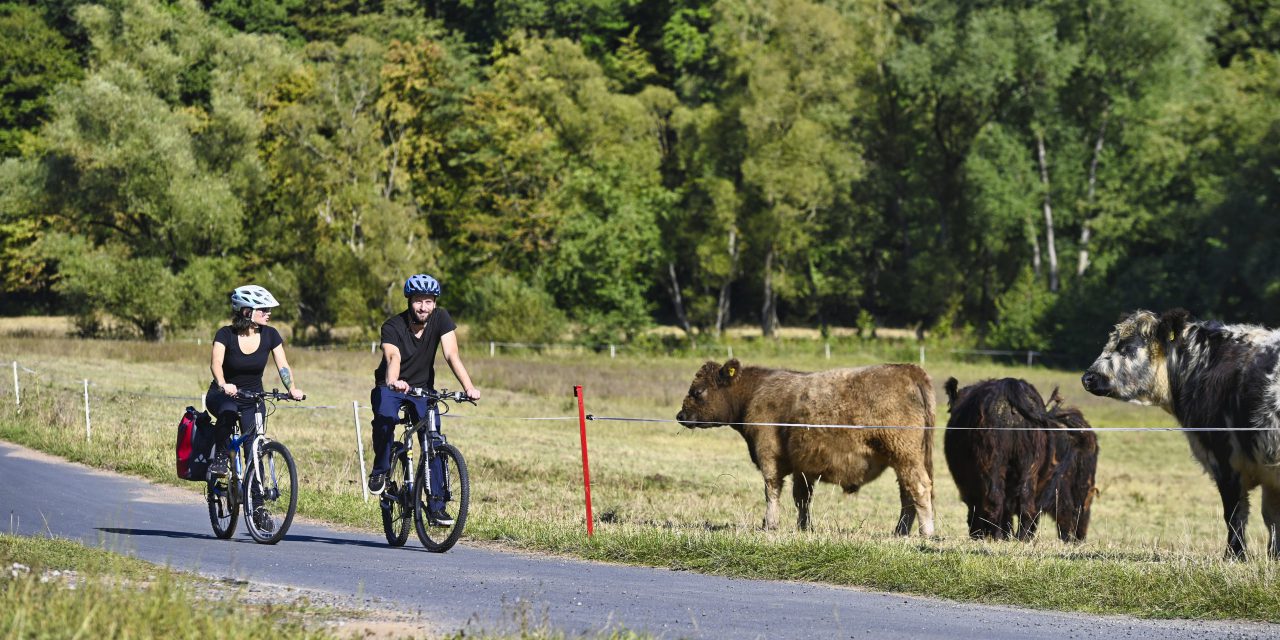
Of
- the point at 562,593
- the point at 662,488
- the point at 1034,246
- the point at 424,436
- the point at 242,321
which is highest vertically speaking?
the point at 1034,246

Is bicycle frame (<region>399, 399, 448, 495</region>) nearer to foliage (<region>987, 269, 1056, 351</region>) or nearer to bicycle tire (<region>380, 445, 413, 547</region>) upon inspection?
bicycle tire (<region>380, 445, 413, 547</region>)

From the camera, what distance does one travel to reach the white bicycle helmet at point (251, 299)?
13.9m

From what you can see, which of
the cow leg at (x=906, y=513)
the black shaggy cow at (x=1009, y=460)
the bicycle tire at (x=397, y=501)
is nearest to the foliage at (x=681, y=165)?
the black shaggy cow at (x=1009, y=460)

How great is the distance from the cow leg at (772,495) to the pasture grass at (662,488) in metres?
0.42

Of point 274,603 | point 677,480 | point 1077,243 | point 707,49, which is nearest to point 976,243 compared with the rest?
point 1077,243

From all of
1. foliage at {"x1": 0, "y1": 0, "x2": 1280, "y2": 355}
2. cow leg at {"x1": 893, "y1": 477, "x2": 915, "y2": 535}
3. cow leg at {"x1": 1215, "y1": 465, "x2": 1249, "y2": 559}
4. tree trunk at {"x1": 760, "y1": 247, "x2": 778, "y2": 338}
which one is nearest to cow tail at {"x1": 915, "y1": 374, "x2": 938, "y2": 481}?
cow leg at {"x1": 893, "y1": 477, "x2": 915, "y2": 535}

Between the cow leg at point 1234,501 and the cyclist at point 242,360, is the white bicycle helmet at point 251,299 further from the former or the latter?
the cow leg at point 1234,501

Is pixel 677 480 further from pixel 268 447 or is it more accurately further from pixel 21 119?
pixel 21 119

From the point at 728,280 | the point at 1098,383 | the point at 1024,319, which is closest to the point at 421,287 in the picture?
the point at 1098,383

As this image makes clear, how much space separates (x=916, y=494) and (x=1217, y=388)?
161 inches

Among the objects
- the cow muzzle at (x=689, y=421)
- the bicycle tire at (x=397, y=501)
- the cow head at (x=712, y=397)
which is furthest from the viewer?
the cow head at (x=712, y=397)

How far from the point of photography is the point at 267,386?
3659 cm

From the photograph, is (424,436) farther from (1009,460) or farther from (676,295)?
(676,295)

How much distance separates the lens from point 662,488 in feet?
78.2
